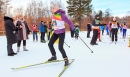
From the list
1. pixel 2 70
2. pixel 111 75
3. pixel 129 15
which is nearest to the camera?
pixel 111 75

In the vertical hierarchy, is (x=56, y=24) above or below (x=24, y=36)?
above

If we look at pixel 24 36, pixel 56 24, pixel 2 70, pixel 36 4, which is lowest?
pixel 2 70

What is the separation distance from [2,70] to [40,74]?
1155 millimetres

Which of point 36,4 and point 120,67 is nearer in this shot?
point 120,67

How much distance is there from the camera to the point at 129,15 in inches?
3546

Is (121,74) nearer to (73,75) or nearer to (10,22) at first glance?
(73,75)

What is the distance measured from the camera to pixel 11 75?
3.73 metres

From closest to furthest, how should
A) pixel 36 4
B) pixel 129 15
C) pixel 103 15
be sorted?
pixel 36 4
pixel 103 15
pixel 129 15

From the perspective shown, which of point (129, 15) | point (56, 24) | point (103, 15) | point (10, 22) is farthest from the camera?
point (129, 15)

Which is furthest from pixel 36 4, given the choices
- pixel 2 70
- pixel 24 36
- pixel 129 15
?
pixel 129 15

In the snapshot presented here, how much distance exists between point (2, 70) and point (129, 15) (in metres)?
95.1

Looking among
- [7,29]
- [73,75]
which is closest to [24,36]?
[7,29]

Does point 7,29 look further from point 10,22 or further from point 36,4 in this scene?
point 36,4

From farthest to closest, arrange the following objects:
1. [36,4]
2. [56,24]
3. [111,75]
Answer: [36,4]
[56,24]
[111,75]
